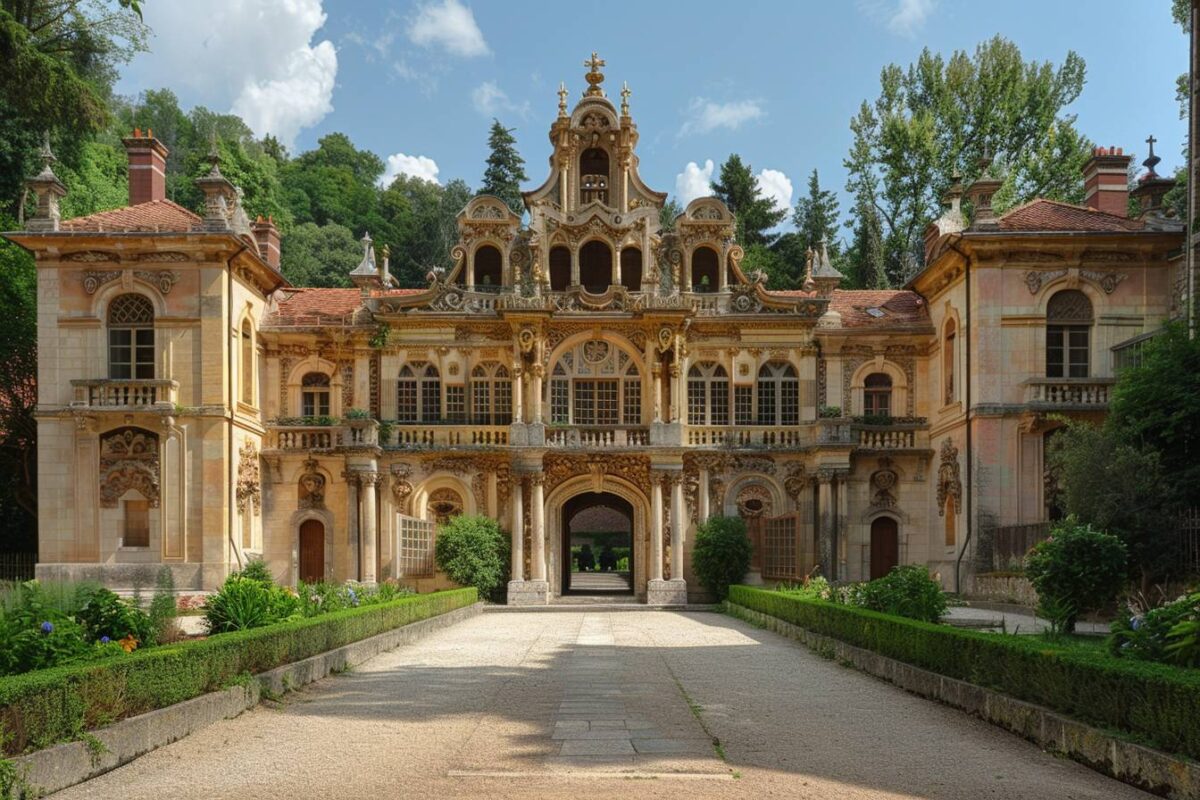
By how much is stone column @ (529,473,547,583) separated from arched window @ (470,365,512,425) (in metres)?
2.42

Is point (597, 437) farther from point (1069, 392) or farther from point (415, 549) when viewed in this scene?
point (1069, 392)

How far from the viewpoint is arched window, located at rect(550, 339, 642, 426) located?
34594mm

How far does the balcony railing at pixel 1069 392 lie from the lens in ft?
94.7

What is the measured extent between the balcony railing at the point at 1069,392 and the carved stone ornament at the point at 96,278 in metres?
23.8

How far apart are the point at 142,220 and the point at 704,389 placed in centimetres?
1659

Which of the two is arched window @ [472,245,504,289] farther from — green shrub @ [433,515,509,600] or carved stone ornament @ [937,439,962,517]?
carved stone ornament @ [937,439,962,517]

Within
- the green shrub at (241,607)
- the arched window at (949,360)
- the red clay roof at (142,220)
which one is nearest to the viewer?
the green shrub at (241,607)

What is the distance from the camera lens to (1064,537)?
16609mm

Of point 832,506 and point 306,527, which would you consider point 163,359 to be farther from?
point 832,506

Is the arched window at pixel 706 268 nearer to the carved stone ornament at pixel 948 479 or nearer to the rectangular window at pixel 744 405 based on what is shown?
the rectangular window at pixel 744 405

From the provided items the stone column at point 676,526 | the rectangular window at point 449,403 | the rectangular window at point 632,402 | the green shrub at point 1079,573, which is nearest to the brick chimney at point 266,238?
the rectangular window at point 449,403

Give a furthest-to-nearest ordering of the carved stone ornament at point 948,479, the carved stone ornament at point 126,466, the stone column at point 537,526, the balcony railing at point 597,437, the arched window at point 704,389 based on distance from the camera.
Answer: the arched window at point 704,389 < the balcony railing at point 597,437 < the stone column at point 537,526 < the carved stone ornament at point 948,479 < the carved stone ornament at point 126,466

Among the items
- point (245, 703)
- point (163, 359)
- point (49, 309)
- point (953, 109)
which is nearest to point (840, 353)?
point (953, 109)

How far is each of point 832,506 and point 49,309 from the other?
2194 cm
